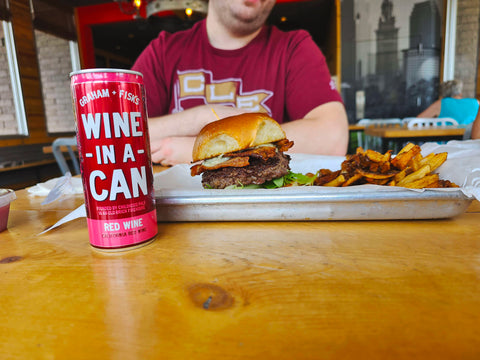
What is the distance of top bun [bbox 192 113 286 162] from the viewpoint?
86 centimetres

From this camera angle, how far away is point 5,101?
16.6 feet

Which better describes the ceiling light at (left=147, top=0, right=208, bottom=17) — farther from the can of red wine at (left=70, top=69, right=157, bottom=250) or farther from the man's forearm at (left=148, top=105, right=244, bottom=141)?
the can of red wine at (left=70, top=69, right=157, bottom=250)

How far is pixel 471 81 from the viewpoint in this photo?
5.85m

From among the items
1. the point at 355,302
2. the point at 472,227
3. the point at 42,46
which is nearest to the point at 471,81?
the point at 472,227

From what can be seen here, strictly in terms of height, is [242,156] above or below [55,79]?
below

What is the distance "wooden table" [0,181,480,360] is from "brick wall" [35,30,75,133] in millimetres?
6185

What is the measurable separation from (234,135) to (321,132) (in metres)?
0.76

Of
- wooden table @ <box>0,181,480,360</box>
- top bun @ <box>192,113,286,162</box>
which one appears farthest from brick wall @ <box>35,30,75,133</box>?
wooden table @ <box>0,181,480,360</box>

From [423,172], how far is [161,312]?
68cm

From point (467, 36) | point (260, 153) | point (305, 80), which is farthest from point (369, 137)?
point (260, 153)

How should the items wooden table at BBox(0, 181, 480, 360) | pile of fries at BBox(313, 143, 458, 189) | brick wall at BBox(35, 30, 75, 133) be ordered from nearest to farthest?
wooden table at BBox(0, 181, 480, 360) < pile of fries at BBox(313, 143, 458, 189) < brick wall at BBox(35, 30, 75, 133)

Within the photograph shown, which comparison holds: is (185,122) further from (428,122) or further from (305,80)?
(428,122)

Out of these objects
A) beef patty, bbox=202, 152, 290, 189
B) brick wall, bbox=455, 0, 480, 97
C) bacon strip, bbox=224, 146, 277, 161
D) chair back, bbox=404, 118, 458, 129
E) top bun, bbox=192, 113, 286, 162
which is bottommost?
chair back, bbox=404, 118, 458, 129

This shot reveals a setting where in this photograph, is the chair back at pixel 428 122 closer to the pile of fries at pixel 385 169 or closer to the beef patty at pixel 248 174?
the pile of fries at pixel 385 169
